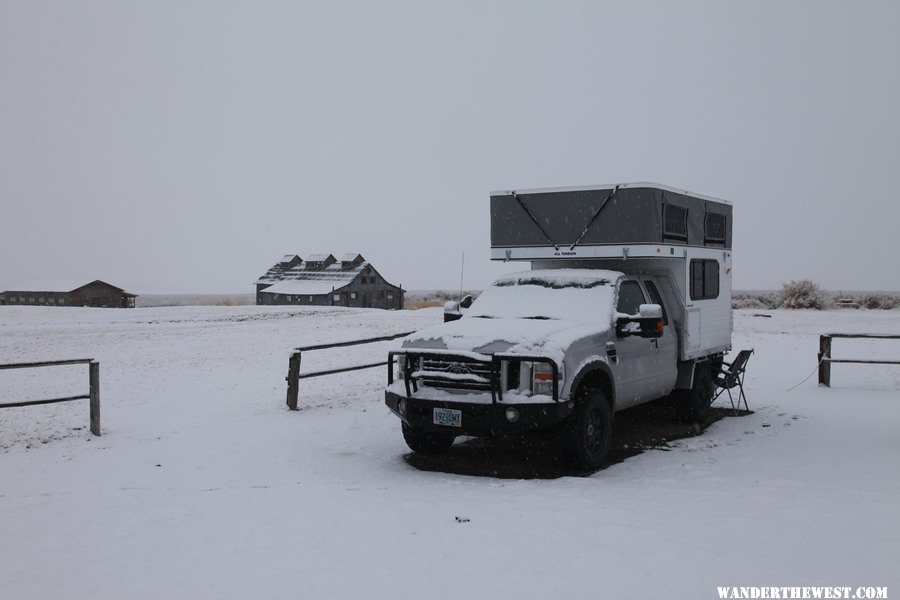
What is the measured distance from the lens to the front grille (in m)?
7.29

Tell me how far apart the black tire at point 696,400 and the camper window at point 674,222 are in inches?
Answer: 80.6

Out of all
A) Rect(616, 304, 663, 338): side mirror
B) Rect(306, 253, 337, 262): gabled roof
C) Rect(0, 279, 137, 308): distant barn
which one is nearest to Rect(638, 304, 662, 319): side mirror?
Rect(616, 304, 663, 338): side mirror

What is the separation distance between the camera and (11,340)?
24.6 metres

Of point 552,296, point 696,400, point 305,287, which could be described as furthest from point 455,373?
point 305,287

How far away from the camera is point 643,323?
813cm

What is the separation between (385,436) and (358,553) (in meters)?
4.59

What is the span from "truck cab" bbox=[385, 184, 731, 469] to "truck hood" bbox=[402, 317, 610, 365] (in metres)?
0.01

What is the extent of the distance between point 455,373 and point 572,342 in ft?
4.11

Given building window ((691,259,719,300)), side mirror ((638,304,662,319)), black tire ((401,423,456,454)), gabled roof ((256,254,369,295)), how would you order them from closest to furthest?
side mirror ((638,304,662,319)) < black tire ((401,423,456,454)) < building window ((691,259,719,300)) < gabled roof ((256,254,369,295))

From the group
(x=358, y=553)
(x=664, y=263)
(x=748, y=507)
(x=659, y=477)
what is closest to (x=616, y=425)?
(x=664, y=263)

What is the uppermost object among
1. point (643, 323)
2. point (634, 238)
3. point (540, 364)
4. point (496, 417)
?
point (634, 238)

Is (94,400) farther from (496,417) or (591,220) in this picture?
(591,220)

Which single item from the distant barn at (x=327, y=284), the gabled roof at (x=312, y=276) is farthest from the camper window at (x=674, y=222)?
the gabled roof at (x=312, y=276)

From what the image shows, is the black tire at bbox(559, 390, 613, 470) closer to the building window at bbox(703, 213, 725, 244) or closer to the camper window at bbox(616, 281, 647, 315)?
the camper window at bbox(616, 281, 647, 315)
